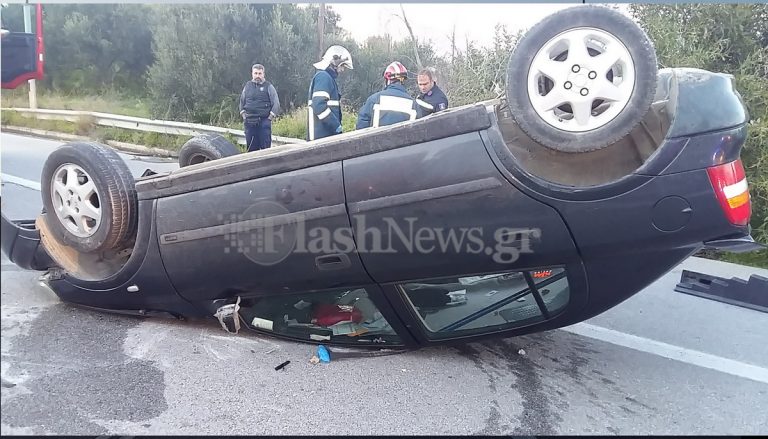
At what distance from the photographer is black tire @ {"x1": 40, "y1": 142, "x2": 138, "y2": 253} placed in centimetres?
283

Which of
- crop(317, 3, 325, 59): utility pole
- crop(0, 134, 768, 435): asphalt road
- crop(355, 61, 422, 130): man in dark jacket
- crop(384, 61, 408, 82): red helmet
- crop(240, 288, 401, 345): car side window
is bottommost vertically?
crop(0, 134, 768, 435): asphalt road

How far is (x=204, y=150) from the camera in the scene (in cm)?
395

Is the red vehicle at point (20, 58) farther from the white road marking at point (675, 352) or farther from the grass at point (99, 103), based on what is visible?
the white road marking at point (675, 352)

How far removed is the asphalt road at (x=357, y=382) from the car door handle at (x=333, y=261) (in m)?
0.55

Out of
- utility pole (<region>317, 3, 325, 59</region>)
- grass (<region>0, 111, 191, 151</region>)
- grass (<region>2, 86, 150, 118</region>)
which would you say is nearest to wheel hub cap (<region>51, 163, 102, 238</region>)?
grass (<region>0, 111, 191, 151</region>)

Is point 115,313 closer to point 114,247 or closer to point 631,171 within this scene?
point 114,247

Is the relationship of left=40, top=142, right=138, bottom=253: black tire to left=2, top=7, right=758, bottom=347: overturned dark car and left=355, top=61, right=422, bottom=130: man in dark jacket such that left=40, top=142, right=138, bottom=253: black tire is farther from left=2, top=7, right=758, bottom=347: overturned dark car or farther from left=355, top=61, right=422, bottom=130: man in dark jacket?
left=355, top=61, right=422, bottom=130: man in dark jacket

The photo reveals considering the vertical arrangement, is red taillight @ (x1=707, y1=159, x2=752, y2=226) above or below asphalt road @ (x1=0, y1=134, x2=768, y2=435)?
above

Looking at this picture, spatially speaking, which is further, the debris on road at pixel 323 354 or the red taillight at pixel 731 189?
the debris on road at pixel 323 354

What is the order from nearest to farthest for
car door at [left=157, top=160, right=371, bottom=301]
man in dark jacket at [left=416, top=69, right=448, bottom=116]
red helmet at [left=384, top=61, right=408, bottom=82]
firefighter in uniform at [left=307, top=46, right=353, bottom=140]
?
car door at [left=157, top=160, right=371, bottom=301] → red helmet at [left=384, top=61, right=408, bottom=82] → firefighter in uniform at [left=307, top=46, right=353, bottom=140] → man in dark jacket at [left=416, top=69, right=448, bottom=116]

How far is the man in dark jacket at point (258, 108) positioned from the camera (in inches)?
339

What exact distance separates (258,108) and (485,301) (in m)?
6.71

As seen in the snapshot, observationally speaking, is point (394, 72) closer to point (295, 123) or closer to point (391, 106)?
point (391, 106)

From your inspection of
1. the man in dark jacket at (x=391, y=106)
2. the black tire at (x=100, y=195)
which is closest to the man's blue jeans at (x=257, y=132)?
the man in dark jacket at (x=391, y=106)
